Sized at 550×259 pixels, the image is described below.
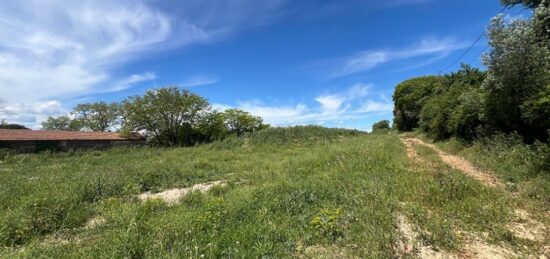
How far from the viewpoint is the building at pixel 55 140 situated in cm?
2770

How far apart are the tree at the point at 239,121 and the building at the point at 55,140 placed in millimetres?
13242

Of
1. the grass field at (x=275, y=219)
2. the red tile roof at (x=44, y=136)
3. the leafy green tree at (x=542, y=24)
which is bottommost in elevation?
the grass field at (x=275, y=219)

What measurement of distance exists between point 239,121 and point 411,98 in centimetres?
2572

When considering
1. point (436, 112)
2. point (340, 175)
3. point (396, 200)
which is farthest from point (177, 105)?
point (396, 200)

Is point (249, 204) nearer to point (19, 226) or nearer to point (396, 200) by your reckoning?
point (396, 200)

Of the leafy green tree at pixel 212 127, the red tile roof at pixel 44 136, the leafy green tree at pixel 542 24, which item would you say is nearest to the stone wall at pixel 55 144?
the red tile roof at pixel 44 136

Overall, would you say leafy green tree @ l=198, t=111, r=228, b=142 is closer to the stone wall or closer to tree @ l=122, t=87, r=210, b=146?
tree @ l=122, t=87, r=210, b=146

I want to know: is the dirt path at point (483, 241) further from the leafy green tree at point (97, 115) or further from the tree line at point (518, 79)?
the leafy green tree at point (97, 115)

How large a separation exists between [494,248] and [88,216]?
23.5 ft

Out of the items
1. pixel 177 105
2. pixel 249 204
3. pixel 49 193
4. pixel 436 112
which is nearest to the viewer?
pixel 249 204

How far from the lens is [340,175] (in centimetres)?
846

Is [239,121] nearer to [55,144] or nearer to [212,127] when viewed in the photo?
[212,127]

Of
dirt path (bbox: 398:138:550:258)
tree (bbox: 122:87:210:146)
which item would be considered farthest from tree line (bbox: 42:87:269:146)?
dirt path (bbox: 398:138:550:258)

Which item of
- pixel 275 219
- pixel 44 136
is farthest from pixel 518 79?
pixel 44 136
